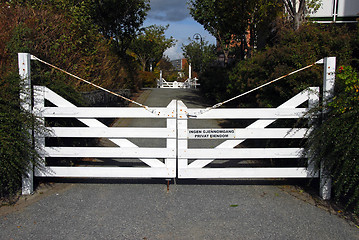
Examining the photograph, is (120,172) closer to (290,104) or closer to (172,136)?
(172,136)

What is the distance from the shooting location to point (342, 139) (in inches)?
164

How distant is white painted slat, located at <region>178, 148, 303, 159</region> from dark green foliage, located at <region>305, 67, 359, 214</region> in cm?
29

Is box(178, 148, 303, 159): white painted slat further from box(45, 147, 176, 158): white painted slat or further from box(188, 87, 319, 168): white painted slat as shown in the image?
box(45, 147, 176, 158): white painted slat

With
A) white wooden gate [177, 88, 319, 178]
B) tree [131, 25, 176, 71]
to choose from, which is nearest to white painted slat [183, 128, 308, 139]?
white wooden gate [177, 88, 319, 178]

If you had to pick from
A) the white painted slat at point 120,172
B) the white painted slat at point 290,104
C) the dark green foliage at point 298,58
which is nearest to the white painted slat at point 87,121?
the white painted slat at point 120,172

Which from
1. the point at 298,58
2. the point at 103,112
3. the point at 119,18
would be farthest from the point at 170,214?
the point at 119,18

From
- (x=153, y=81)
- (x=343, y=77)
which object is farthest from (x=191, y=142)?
(x=153, y=81)

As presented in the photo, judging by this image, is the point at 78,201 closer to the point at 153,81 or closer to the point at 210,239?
the point at 210,239

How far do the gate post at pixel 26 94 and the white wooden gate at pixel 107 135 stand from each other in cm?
12

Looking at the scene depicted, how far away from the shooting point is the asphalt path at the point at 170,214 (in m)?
3.72

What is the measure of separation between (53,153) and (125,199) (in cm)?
124

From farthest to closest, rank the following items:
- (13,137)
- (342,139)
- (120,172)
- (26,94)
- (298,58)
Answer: (298,58)
(120,172)
(26,94)
(13,137)
(342,139)

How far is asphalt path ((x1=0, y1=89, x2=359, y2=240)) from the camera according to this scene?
12.2 feet

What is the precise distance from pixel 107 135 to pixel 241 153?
6.37ft
